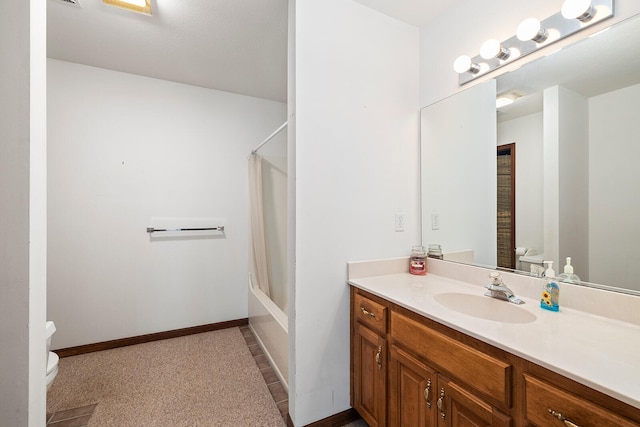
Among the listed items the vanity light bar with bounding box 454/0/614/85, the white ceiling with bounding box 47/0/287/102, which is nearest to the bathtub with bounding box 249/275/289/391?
the vanity light bar with bounding box 454/0/614/85

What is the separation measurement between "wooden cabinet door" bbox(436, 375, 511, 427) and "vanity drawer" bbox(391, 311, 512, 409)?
0.13ft

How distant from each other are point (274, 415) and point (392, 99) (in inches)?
85.1

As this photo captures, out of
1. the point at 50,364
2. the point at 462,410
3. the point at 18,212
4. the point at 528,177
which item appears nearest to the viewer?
the point at 18,212

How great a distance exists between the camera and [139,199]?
2.55 meters

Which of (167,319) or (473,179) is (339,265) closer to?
(473,179)

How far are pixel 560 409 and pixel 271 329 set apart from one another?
1.79 meters

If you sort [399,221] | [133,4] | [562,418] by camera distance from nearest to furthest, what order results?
[562,418]
[133,4]
[399,221]

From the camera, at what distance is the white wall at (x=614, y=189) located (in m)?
1.01

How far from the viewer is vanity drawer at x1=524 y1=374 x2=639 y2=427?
62 cm

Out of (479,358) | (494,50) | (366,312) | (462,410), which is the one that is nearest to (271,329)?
(366,312)

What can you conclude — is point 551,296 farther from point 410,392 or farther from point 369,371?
point 369,371

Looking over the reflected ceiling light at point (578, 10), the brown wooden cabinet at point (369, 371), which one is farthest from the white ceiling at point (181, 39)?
the brown wooden cabinet at point (369, 371)

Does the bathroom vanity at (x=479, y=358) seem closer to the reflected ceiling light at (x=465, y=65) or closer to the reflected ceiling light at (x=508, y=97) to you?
the reflected ceiling light at (x=508, y=97)

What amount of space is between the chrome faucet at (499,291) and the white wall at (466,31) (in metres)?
1.11
